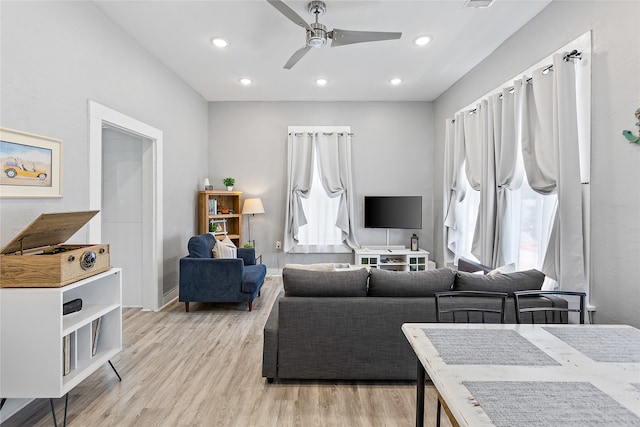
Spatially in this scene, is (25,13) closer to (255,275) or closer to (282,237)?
(255,275)

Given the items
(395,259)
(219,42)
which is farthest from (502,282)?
(219,42)

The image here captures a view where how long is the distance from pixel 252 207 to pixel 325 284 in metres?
3.33

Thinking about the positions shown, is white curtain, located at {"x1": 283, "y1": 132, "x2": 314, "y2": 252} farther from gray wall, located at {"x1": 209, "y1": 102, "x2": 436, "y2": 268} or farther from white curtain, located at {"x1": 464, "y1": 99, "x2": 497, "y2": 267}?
white curtain, located at {"x1": 464, "y1": 99, "x2": 497, "y2": 267}

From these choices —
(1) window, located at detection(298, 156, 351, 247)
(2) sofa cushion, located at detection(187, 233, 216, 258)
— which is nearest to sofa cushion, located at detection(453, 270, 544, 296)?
(2) sofa cushion, located at detection(187, 233, 216, 258)

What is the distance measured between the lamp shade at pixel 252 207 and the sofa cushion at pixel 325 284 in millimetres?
3171

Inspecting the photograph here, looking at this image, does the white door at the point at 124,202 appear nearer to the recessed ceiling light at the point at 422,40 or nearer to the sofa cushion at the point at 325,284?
the sofa cushion at the point at 325,284

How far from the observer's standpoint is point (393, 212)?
218 inches

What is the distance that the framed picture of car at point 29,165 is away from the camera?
1.99 metres

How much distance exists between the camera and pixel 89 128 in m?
2.72

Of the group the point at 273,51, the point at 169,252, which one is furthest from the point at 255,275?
the point at 273,51

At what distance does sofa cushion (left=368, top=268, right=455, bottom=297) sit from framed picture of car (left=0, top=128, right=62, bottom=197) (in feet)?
7.88

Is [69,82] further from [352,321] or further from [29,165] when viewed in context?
[352,321]

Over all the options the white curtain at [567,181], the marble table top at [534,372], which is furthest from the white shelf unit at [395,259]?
the marble table top at [534,372]

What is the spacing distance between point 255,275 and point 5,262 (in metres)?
2.46
